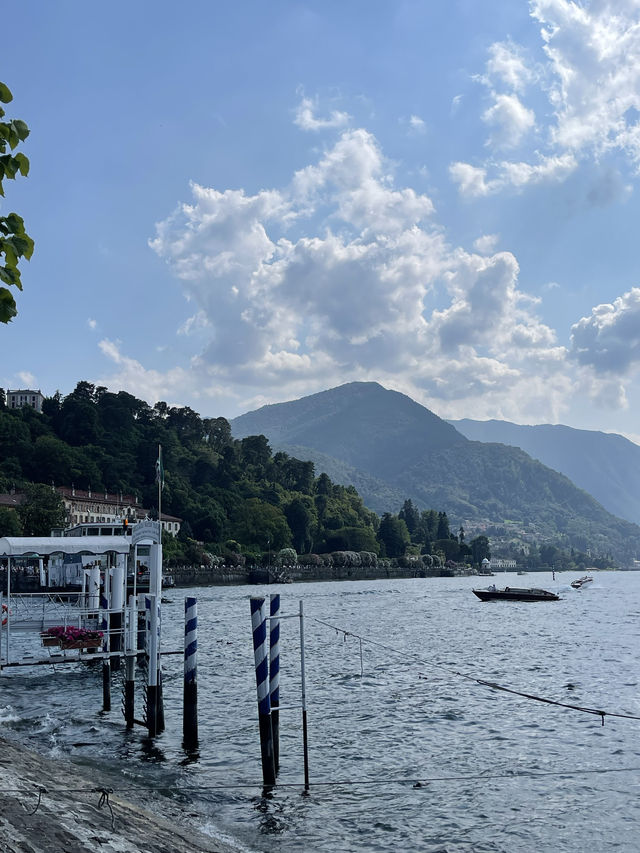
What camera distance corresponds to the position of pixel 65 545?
36.0 metres

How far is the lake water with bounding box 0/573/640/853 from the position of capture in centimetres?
1628

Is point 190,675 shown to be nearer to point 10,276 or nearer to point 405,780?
point 405,780

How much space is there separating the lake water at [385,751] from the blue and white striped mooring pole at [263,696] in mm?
542

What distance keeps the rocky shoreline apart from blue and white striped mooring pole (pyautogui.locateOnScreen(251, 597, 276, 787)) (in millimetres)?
2908

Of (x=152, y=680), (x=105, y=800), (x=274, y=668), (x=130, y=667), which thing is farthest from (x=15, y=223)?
(x=130, y=667)

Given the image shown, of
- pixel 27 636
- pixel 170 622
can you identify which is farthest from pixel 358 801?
pixel 170 622

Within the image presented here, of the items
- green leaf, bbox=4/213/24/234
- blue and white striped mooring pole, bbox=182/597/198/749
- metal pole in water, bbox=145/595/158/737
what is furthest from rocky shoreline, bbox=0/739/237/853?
green leaf, bbox=4/213/24/234

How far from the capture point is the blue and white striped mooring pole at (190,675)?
21.8 m

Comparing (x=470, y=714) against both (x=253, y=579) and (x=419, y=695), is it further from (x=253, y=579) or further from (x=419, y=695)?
(x=253, y=579)

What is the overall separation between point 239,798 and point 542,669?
28363 mm

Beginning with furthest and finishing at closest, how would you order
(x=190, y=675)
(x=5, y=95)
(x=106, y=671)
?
1. (x=106, y=671)
2. (x=190, y=675)
3. (x=5, y=95)

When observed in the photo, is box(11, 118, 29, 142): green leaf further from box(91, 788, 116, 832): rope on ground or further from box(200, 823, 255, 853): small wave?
box(200, 823, 255, 853): small wave

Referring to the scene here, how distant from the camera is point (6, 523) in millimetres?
127562

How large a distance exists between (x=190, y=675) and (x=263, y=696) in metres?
4.02
